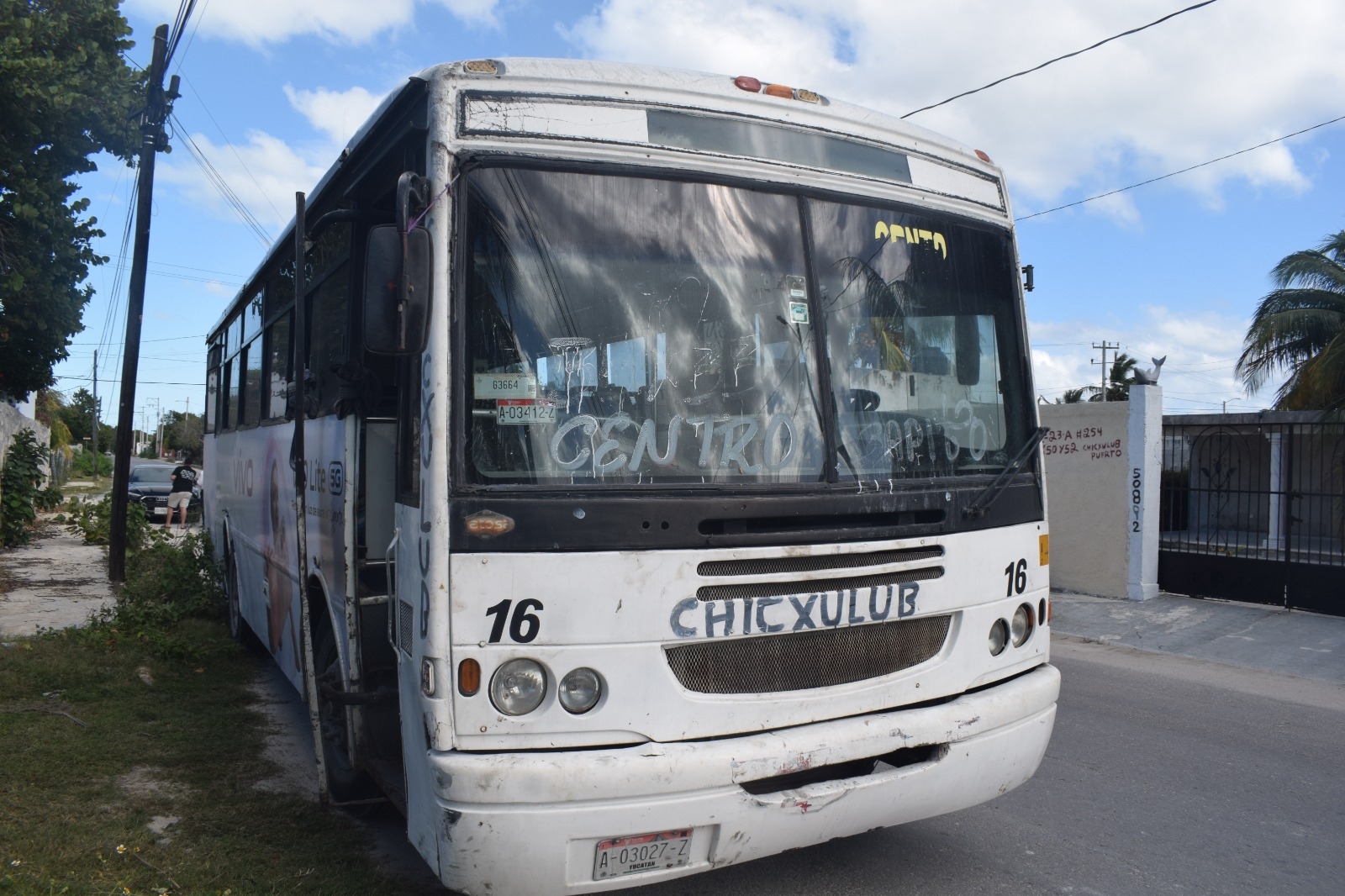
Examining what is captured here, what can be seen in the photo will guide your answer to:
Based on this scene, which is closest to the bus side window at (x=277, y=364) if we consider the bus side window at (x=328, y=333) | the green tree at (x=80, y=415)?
the bus side window at (x=328, y=333)

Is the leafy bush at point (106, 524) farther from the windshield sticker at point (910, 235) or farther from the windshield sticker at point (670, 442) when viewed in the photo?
the windshield sticker at point (910, 235)

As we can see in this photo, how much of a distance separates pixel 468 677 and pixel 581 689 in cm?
34

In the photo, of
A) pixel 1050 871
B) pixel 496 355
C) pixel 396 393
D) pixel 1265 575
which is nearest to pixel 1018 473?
pixel 1050 871

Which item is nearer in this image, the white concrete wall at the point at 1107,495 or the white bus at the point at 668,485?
the white bus at the point at 668,485

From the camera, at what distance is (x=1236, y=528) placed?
472 inches

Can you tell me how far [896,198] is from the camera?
4082mm

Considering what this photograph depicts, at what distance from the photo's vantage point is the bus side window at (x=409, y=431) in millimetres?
3408

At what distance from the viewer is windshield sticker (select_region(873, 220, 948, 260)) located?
402 cm

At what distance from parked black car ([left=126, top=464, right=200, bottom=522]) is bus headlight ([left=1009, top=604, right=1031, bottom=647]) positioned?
24923 millimetres

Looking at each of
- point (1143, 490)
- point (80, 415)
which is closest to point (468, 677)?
point (1143, 490)

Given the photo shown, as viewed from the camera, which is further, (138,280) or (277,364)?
(138,280)

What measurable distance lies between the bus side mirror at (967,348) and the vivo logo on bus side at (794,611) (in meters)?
0.98

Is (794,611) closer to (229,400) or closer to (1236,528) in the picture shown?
(229,400)

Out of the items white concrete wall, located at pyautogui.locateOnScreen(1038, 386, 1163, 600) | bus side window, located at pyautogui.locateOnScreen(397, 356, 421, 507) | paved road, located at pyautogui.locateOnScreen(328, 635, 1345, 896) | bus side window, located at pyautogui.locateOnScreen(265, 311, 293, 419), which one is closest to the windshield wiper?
paved road, located at pyautogui.locateOnScreen(328, 635, 1345, 896)
